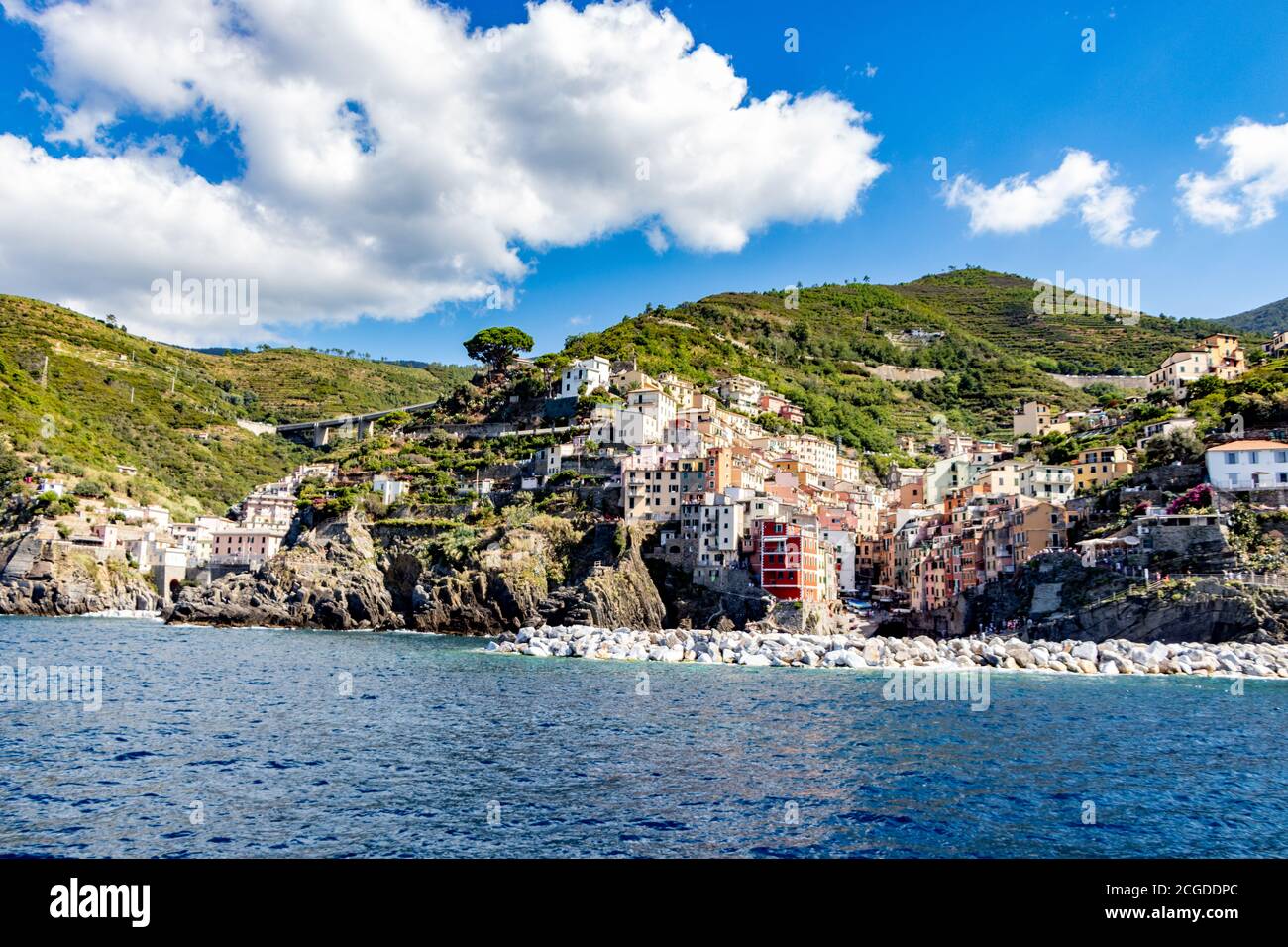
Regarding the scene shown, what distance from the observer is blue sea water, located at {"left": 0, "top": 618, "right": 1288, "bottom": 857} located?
1423cm

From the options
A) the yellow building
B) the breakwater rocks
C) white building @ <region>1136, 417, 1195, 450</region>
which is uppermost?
white building @ <region>1136, 417, 1195, 450</region>

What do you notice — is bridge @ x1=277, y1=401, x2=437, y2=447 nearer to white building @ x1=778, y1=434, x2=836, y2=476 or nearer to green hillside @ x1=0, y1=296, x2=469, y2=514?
green hillside @ x1=0, y1=296, x2=469, y2=514

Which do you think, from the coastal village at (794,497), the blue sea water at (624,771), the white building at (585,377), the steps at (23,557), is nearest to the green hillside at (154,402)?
the coastal village at (794,497)

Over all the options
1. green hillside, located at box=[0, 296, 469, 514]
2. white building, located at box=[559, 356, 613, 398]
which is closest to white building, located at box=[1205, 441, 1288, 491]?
white building, located at box=[559, 356, 613, 398]

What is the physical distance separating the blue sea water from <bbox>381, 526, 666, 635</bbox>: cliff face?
25783mm

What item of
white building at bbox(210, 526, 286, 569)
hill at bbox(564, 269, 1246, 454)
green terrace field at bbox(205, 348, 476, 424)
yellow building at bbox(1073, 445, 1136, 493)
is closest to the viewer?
yellow building at bbox(1073, 445, 1136, 493)

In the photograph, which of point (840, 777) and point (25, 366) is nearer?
point (840, 777)

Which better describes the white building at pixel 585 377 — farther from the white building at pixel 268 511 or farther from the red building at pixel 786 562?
the red building at pixel 786 562

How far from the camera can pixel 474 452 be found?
84.7m

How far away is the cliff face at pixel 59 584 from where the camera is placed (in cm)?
7231

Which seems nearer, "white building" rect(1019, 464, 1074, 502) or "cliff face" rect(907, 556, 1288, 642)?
"cliff face" rect(907, 556, 1288, 642)

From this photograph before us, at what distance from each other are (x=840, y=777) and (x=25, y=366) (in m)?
135
